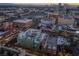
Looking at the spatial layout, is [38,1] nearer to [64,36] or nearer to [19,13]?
[19,13]

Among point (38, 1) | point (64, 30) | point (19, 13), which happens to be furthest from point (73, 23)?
point (19, 13)

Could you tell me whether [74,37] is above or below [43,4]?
below

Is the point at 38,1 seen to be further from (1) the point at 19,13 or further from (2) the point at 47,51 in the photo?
(2) the point at 47,51

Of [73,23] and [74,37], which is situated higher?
[73,23]

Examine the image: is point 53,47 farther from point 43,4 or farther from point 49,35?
point 43,4

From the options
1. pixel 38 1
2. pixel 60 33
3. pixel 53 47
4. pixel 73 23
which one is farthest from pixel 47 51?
pixel 38 1

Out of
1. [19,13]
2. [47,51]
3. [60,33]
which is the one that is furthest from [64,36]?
[19,13]

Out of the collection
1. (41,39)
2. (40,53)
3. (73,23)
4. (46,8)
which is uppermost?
(46,8)
